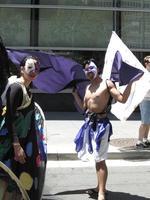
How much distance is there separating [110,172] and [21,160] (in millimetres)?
3799

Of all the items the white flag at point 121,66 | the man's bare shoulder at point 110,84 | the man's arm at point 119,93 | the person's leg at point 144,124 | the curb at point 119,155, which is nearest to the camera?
the man's arm at point 119,93

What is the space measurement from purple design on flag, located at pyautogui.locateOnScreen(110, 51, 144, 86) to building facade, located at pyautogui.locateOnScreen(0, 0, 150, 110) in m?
8.55

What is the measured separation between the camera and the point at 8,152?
4984 millimetres

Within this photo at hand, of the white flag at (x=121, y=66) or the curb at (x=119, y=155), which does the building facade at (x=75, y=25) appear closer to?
the curb at (x=119, y=155)

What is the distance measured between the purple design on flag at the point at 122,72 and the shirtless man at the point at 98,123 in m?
0.36

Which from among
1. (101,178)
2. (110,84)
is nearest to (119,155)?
(101,178)

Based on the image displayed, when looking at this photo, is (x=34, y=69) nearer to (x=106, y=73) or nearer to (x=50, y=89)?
(x=50, y=89)

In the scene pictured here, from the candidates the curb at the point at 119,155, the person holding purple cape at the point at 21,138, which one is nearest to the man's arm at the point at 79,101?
the person holding purple cape at the point at 21,138

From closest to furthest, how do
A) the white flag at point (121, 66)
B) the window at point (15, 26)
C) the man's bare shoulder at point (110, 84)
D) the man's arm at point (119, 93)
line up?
the man's arm at point (119, 93) < the man's bare shoulder at point (110, 84) < the white flag at point (121, 66) < the window at point (15, 26)

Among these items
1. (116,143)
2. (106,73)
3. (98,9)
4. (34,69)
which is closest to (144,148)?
(116,143)

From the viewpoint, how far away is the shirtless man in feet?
21.7

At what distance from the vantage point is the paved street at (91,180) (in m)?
7.11

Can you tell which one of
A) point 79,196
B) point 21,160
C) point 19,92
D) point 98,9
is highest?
point 98,9

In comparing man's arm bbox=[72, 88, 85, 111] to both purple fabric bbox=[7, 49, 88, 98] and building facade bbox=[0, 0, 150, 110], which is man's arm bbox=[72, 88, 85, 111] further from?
building facade bbox=[0, 0, 150, 110]
